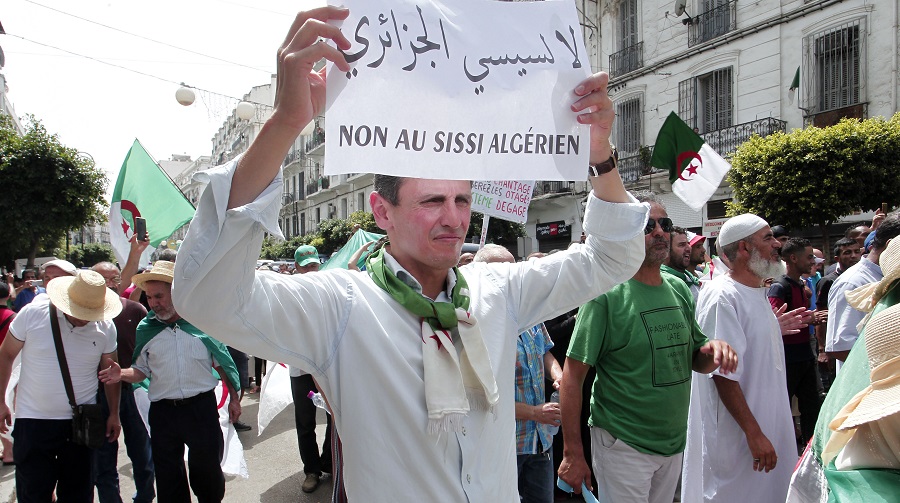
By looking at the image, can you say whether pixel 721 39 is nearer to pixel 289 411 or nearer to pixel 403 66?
pixel 289 411

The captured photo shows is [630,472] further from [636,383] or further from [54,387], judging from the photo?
[54,387]

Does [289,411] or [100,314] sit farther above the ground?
[100,314]

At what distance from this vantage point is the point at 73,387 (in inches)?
158

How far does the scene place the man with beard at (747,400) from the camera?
326 centimetres

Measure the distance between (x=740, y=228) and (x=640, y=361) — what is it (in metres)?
1.38

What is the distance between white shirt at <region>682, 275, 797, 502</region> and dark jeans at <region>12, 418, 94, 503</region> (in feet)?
13.3

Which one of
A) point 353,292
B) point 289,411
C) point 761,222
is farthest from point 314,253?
point 353,292

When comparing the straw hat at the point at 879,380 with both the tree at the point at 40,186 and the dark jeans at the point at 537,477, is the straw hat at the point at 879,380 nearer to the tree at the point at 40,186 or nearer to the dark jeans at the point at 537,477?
the dark jeans at the point at 537,477

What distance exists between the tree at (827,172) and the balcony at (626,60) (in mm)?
8143

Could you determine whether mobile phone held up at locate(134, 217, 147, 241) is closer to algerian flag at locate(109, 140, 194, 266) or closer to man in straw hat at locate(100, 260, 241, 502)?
algerian flag at locate(109, 140, 194, 266)

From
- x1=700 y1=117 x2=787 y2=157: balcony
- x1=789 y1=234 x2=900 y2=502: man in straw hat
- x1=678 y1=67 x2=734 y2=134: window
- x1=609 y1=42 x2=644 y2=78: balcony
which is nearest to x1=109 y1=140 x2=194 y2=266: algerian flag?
x1=789 y1=234 x2=900 y2=502: man in straw hat

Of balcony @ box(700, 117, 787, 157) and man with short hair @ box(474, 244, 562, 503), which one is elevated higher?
balcony @ box(700, 117, 787, 157)

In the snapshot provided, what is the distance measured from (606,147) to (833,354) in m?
3.76

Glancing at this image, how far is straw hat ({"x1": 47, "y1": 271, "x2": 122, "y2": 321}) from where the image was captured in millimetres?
3996
